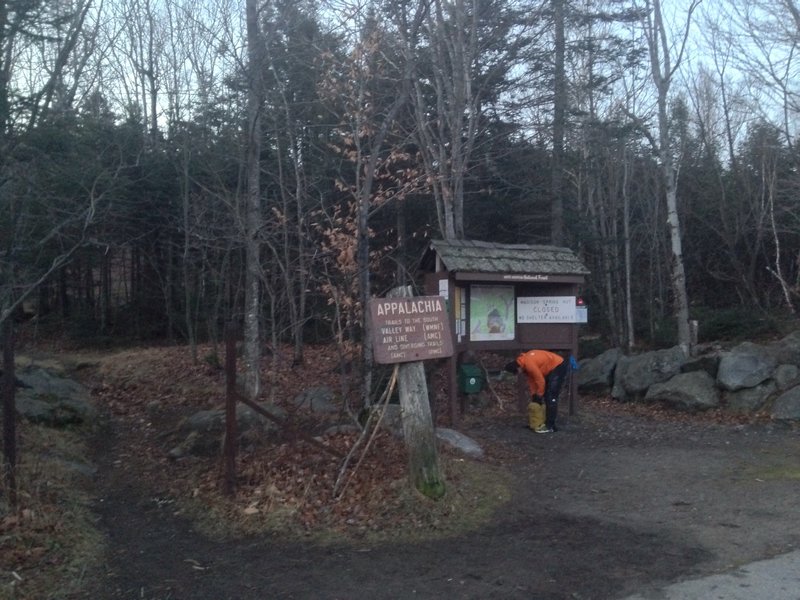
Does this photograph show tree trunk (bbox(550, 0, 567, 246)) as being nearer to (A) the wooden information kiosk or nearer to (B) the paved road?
(A) the wooden information kiosk

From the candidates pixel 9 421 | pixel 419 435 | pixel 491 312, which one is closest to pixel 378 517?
pixel 419 435

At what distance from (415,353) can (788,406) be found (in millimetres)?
7885

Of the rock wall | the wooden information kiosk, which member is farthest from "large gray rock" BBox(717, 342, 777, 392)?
the wooden information kiosk

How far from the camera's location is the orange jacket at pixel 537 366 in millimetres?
13023

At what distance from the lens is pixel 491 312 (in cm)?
1416

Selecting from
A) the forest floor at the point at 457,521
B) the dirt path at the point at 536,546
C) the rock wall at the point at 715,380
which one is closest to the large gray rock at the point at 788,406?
the rock wall at the point at 715,380

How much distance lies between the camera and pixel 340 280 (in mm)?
13711

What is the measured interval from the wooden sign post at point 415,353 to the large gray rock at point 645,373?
802 centimetres

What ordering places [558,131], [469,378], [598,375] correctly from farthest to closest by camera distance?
1. [558,131]
2. [598,375]
3. [469,378]

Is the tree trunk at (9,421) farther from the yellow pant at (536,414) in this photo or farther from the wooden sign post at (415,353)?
the yellow pant at (536,414)

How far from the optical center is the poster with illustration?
45.7 feet

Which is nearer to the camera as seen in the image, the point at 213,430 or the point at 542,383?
the point at 213,430

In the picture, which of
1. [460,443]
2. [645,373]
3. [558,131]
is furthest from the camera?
[558,131]

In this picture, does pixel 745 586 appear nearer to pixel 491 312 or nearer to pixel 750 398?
pixel 491 312
